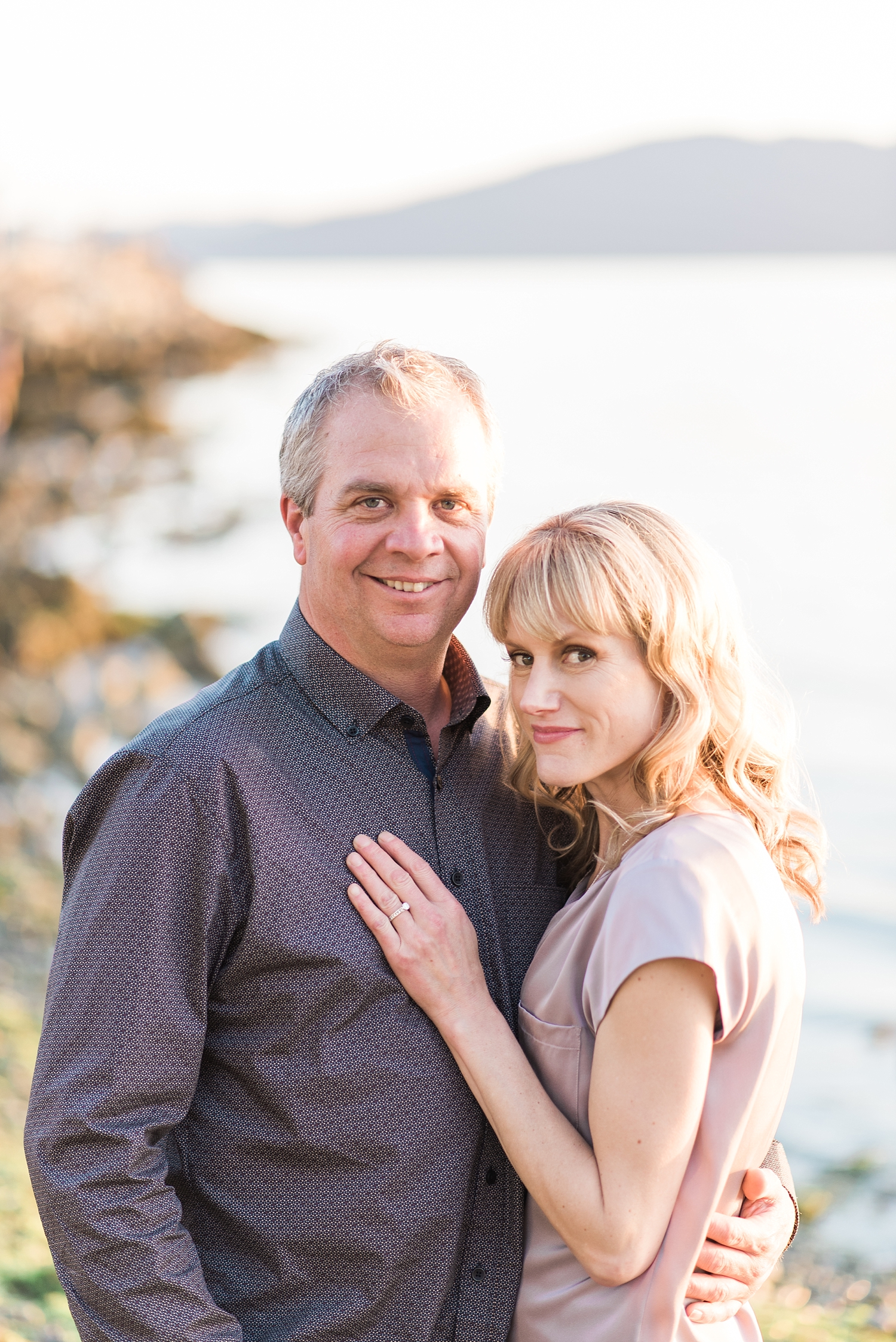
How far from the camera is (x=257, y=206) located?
12.9 metres

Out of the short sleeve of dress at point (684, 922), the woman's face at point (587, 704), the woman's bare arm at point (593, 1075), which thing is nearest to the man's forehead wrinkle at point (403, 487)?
the woman's face at point (587, 704)

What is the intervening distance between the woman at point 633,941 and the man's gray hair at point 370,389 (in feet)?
1.08

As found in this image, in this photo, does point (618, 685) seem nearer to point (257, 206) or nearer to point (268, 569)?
point (268, 569)

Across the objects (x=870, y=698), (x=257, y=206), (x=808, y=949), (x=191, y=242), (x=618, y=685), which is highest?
(x=257, y=206)

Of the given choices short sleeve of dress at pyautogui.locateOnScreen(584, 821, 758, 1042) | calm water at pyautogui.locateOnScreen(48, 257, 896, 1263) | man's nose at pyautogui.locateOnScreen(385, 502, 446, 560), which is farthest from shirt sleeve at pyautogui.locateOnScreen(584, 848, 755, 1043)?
calm water at pyautogui.locateOnScreen(48, 257, 896, 1263)

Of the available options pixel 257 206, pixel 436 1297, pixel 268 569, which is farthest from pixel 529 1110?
pixel 257 206

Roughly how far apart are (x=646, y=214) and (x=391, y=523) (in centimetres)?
1035

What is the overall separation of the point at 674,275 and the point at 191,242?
4449 millimetres

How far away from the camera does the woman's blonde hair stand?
5.69 ft

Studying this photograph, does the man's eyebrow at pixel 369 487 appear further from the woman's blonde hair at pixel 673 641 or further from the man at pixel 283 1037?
the woman's blonde hair at pixel 673 641

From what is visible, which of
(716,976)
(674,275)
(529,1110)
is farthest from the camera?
(674,275)

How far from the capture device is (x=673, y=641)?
174cm

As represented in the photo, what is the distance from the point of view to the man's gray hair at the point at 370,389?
6.40 ft

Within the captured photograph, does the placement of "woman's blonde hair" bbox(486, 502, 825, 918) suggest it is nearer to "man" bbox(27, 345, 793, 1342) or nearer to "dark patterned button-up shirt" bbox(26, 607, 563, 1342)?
"man" bbox(27, 345, 793, 1342)
